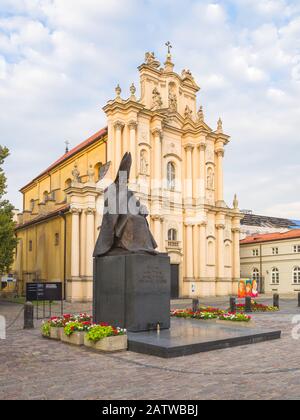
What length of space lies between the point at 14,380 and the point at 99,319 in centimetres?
533

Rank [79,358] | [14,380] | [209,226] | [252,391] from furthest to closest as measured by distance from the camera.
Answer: [209,226] → [79,358] → [14,380] → [252,391]

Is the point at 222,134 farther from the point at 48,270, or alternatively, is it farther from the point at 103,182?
the point at 48,270

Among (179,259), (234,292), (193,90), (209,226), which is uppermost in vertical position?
(193,90)

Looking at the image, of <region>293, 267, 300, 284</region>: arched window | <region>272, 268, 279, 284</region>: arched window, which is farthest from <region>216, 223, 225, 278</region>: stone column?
<region>272, 268, 279, 284</region>: arched window

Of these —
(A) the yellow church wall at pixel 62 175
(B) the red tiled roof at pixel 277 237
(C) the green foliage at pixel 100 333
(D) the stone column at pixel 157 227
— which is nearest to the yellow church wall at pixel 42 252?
(A) the yellow church wall at pixel 62 175

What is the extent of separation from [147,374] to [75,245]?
2609cm

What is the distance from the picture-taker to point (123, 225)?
12.8 metres

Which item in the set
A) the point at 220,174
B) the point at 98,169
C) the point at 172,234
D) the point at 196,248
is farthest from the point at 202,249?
the point at 98,169

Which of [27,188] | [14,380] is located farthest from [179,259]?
[14,380]

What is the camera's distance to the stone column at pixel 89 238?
1323 inches

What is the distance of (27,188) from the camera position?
5525cm

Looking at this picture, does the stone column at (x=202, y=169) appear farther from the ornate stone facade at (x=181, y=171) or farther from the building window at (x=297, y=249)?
the building window at (x=297, y=249)

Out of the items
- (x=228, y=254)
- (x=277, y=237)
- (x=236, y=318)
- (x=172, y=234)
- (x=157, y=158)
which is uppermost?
(x=157, y=158)

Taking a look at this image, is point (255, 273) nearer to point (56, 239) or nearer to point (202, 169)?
point (202, 169)
